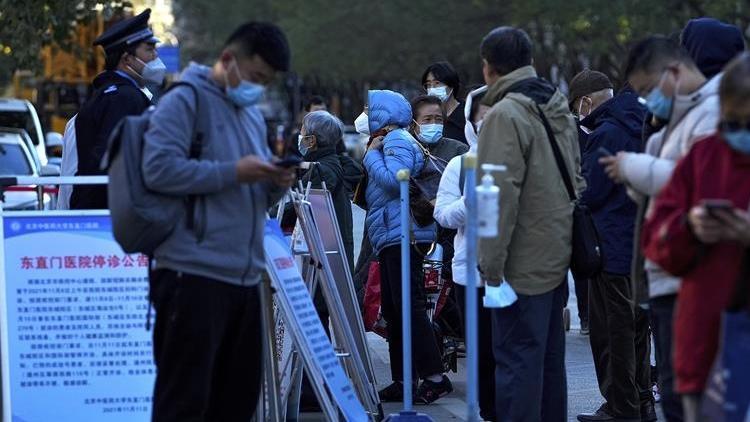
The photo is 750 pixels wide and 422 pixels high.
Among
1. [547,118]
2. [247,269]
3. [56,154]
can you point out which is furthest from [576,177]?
[56,154]

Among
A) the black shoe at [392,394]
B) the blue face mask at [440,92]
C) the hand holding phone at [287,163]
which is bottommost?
the black shoe at [392,394]

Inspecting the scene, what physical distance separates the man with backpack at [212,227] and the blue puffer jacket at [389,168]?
3.37 meters

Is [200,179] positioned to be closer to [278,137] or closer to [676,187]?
[278,137]

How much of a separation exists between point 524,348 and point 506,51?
4.31ft

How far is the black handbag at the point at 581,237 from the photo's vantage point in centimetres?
707

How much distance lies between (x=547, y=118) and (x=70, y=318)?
227 cm

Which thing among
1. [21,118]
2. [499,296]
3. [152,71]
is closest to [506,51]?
[499,296]

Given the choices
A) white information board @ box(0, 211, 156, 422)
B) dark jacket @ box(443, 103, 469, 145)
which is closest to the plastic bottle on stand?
white information board @ box(0, 211, 156, 422)

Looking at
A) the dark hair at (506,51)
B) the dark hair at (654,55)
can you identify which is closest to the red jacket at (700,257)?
the dark hair at (654,55)

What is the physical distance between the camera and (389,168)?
9344 millimetres

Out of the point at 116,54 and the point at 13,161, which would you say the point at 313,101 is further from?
the point at 116,54

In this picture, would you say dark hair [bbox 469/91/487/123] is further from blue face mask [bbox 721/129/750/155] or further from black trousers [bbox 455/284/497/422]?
blue face mask [bbox 721/129/750/155]

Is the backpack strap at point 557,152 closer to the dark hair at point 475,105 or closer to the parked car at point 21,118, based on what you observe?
the dark hair at point 475,105

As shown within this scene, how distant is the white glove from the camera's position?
6805 millimetres
